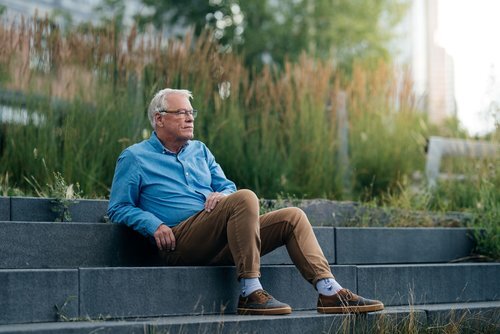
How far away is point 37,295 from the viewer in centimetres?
449

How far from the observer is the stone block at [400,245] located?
253 inches

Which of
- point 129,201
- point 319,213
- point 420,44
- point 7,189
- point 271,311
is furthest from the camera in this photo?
point 420,44

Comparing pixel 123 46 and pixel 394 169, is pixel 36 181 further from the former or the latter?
pixel 394 169

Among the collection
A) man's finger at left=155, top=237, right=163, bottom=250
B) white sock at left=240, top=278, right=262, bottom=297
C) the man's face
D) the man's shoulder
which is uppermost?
the man's face

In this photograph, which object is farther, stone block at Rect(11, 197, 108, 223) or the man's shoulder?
stone block at Rect(11, 197, 108, 223)

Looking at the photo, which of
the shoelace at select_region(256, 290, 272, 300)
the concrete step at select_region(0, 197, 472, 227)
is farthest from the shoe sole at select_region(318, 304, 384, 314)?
the concrete step at select_region(0, 197, 472, 227)


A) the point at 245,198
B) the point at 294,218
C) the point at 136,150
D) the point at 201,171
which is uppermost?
the point at 136,150

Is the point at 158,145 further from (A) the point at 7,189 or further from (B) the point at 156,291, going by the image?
(A) the point at 7,189

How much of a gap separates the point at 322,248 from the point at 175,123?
1.39 meters

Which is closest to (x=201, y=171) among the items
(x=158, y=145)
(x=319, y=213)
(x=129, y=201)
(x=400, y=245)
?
(x=158, y=145)

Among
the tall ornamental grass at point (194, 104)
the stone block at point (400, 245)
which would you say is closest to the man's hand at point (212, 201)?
the stone block at point (400, 245)

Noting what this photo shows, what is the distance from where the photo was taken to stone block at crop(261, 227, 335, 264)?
5.95 m

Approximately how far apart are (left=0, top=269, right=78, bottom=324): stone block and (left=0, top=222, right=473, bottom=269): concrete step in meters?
0.49

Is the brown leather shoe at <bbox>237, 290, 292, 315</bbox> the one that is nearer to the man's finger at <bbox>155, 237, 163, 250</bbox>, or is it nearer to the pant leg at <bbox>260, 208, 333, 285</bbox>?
the pant leg at <bbox>260, 208, 333, 285</bbox>
